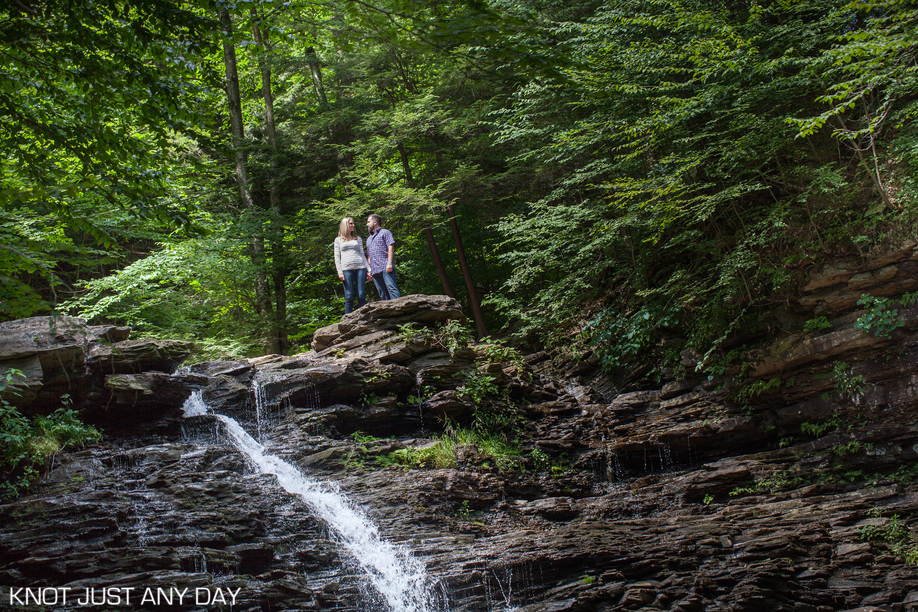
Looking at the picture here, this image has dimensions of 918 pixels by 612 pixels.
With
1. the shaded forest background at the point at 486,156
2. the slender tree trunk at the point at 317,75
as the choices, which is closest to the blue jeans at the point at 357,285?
the shaded forest background at the point at 486,156

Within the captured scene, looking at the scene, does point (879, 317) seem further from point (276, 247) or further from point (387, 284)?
point (276, 247)

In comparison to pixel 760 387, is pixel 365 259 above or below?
above

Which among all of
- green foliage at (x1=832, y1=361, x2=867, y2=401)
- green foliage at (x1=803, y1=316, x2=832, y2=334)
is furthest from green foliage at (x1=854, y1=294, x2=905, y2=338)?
green foliage at (x1=832, y1=361, x2=867, y2=401)

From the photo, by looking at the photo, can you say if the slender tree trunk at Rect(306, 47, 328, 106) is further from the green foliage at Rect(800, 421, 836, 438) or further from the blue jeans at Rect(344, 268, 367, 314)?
Answer: the green foliage at Rect(800, 421, 836, 438)

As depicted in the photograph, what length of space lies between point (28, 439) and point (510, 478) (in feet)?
21.5

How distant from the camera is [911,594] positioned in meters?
5.68

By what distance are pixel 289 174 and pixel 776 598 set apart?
1440 cm

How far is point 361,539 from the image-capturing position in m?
6.87

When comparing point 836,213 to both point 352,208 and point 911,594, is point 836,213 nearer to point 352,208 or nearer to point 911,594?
point 911,594

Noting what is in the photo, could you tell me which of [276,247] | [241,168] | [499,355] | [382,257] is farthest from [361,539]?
[241,168]

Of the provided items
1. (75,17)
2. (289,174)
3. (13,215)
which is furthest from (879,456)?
(289,174)

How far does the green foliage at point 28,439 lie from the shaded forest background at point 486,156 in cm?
Result: 175

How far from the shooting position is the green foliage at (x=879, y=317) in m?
7.61

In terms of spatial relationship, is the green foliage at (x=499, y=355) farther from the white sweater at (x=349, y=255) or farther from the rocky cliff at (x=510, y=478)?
the white sweater at (x=349, y=255)
